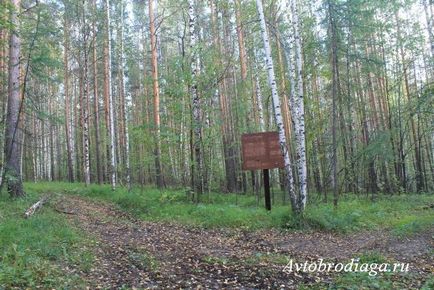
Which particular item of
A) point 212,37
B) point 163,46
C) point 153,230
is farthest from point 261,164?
point 163,46

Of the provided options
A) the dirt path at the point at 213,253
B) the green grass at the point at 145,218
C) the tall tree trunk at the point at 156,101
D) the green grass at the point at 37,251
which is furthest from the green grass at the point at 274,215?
the green grass at the point at 37,251

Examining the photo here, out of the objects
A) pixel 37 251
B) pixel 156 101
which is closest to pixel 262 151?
pixel 156 101

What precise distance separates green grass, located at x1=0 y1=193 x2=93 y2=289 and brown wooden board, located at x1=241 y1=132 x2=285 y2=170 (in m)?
6.25

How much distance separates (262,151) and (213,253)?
217 inches

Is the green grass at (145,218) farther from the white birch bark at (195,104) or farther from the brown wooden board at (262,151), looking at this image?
the white birch bark at (195,104)

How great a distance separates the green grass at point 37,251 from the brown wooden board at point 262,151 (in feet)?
20.5

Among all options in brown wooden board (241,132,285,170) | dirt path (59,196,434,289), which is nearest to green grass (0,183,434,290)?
dirt path (59,196,434,289)

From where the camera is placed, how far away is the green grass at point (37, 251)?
495 centimetres

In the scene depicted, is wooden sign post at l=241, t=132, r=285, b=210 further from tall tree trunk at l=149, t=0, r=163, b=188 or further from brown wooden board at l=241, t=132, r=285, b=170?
tall tree trunk at l=149, t=0, r=163, b=188

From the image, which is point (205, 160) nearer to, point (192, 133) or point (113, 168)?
point (192, 133)

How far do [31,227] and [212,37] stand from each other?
19.8 m

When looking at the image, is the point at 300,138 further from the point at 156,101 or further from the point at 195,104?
the point at 156,101

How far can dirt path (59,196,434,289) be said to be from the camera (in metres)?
5.61

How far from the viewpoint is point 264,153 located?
12.1 metres
